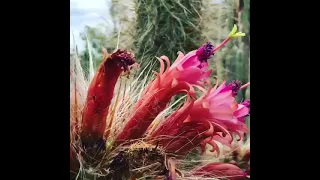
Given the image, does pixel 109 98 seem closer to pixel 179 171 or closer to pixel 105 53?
pixel 105 53

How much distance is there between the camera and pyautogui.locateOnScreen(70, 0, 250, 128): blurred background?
244 centimetres

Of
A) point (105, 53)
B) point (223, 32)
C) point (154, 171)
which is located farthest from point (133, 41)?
point (154, 171)

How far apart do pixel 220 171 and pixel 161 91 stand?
42cm

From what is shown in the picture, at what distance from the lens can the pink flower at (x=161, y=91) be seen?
244cm

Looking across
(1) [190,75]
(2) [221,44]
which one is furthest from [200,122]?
(2) [221,44]

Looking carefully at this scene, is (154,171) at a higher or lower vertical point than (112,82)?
lower

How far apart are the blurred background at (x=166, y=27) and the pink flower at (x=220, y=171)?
0.29m

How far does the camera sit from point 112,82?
2439mm

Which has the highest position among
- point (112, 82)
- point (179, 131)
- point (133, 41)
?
point (133, 41)

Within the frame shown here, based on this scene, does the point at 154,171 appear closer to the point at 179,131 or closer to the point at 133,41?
the point at 179,131

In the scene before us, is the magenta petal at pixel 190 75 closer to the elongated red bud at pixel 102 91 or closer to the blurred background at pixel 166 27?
the blurred background at pixel 166 27

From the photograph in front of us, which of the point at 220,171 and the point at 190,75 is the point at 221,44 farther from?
the point at 220,171

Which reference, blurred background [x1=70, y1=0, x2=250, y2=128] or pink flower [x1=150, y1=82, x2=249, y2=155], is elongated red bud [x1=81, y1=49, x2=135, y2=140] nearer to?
blurred background [x1=70, y1=0, x2=250, y2=128]

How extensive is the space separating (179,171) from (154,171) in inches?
4.2
